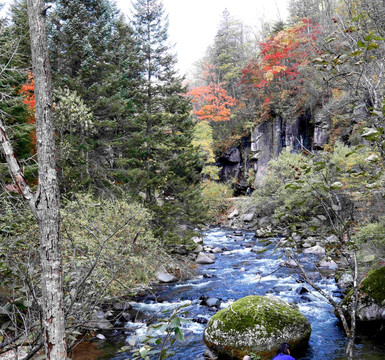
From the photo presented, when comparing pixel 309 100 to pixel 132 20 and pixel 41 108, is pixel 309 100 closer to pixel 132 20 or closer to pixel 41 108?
pixel 132 20

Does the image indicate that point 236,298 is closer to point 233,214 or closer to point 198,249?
point 198,249

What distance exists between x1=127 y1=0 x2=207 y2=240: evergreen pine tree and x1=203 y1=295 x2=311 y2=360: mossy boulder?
7.22 metres

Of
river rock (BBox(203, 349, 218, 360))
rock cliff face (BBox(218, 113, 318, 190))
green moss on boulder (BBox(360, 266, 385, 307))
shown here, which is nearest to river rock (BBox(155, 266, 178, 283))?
river rock (BBox(203, 349, 218, 360))

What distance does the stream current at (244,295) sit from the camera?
22.3 feet

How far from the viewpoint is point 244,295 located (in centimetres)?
1008

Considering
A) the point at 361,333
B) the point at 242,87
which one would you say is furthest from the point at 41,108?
the point at 242,87

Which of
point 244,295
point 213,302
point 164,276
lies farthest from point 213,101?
point 213,302

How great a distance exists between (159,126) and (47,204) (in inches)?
515

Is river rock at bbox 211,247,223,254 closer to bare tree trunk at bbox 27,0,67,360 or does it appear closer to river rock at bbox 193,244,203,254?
river rock at bbox 193,244,203,254

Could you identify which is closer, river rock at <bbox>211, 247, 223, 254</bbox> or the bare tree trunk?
the bare tree trunk

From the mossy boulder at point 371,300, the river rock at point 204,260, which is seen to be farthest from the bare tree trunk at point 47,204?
the river rock at point 204,260

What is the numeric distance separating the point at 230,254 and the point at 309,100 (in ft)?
55.6

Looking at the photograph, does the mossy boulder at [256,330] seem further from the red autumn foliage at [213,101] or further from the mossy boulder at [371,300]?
the red autumn foliage at [213,101]

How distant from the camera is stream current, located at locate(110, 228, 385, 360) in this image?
6789mm
